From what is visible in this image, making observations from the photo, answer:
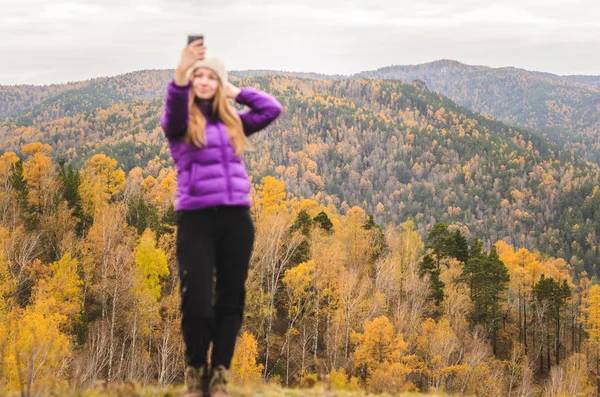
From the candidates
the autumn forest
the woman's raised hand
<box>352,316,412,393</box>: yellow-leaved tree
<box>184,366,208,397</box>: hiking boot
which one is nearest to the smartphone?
the woman's raised hand

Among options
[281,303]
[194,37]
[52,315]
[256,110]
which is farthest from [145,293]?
[194,37]

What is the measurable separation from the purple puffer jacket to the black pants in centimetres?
10

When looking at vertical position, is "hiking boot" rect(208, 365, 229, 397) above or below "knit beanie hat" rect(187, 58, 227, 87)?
below

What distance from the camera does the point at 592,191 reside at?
185500 millimetres

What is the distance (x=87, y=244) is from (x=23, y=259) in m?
4.21

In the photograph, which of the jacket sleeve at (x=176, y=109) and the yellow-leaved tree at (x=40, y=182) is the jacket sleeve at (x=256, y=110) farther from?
the yellow-leaved tree at (x=40, y=182)

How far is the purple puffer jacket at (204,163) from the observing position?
3721 millimetres

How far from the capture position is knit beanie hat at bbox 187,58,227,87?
12.6ft

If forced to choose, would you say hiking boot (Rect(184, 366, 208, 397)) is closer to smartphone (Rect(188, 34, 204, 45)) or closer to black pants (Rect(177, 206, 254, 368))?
black pants (Rect(177, 206, 254, 368))

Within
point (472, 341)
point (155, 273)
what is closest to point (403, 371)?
point (472, 341)

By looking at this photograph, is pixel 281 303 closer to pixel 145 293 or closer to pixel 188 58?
pixel 145 293

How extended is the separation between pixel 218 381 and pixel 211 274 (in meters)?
0.96

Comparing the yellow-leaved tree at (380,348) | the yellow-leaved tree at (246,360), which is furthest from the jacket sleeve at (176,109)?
the yellow-leaved tree at (380,348)

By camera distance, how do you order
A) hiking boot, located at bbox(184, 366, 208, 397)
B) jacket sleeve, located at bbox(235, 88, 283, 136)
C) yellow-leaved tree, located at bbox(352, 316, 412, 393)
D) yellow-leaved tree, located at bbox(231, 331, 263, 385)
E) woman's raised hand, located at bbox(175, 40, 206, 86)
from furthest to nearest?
yellow-leaved tree, located at bbox(352, 316, 412, 393) < yellow-leaved tree, located at bbox(231, 331, 263, 385) < jacket sleeve, located at bbox(235, 88, 283, 136) < hiking boot, located at bbox(184, 366, 208, 397) < woman's raised hand, located at bbox(175, 40, 206, 86)
